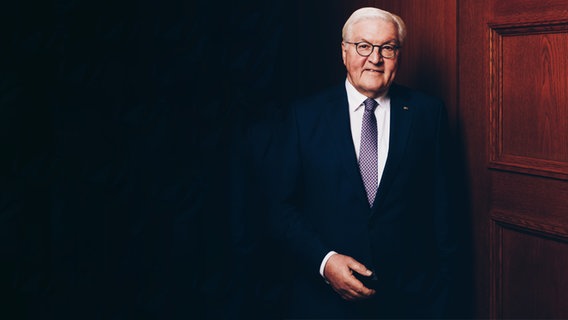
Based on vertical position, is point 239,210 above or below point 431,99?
below

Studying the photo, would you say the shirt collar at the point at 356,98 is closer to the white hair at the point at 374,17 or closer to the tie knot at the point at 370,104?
the tie knot at the point at 370,104

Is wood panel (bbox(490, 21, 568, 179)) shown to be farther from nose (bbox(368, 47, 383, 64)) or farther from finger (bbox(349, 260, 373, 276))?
finger (bbox(349, 260, 373, 276))

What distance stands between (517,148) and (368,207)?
566 mm

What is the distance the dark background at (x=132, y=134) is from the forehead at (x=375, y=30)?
691 millimetres

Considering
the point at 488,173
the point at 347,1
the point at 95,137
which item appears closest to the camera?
the point at 488,173

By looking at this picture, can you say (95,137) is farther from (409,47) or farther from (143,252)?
(409,47)

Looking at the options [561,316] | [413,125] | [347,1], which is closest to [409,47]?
[347,1]

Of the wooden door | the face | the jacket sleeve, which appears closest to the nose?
the face

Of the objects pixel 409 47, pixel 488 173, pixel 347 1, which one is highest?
pixel 347 1

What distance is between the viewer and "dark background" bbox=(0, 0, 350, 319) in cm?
212

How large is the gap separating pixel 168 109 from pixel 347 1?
90cm

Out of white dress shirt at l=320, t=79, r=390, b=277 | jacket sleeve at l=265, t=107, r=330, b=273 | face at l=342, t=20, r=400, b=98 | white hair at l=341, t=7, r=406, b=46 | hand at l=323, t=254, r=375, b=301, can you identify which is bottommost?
hand at l=323, t=254, r=375, b=301

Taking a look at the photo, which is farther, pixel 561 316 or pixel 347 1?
pixel 347 1

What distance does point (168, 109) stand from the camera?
240cm
